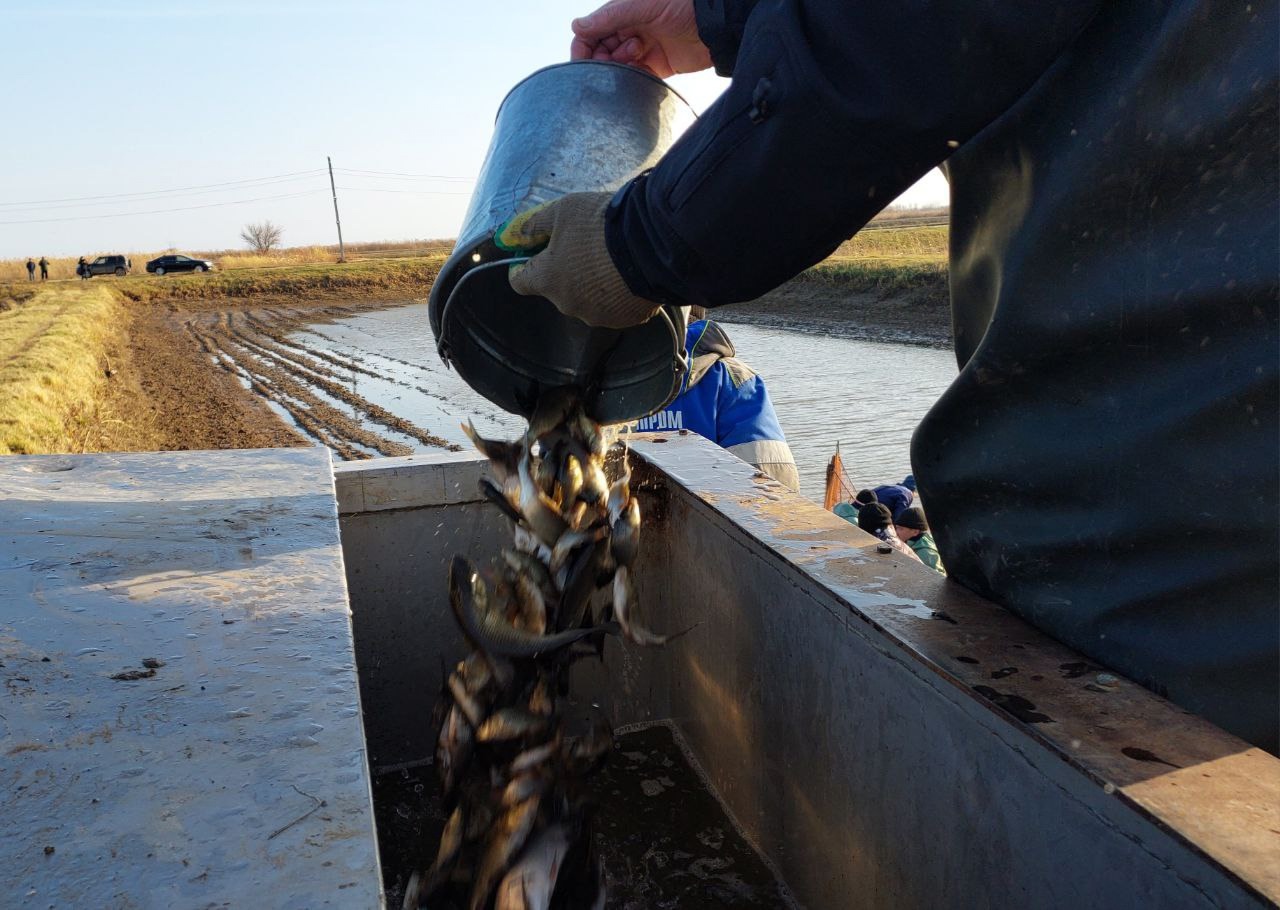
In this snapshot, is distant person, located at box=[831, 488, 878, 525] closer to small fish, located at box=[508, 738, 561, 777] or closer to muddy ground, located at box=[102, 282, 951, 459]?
small fish, located at box=[508, 738, 561, 777]

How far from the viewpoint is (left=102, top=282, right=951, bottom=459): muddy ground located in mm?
12820

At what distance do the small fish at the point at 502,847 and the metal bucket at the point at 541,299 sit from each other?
106 centimetres

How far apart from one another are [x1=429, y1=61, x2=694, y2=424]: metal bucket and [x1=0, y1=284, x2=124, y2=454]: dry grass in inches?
341

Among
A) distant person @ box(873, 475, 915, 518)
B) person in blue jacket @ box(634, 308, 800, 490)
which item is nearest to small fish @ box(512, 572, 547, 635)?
person in blue jacket @ box(634, 308, 800, 490)

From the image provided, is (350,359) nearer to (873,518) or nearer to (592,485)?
(873,518)

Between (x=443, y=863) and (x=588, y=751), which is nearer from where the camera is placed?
(x=443, y=863)

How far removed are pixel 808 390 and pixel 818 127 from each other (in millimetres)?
14335

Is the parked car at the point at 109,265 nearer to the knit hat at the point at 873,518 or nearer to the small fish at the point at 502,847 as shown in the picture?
the knit hat at the point at 873,518

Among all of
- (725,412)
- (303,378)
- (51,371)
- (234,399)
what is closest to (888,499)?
(725,412)

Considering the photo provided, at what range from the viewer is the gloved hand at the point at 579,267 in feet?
5.88

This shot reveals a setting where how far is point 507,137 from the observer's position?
2.56 metres

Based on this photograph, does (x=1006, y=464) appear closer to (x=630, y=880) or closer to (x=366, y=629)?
(x=630, y=880)

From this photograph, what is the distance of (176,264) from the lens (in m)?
48.3

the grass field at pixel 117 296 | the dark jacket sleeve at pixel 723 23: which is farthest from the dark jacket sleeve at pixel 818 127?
the grass field at pixel 117 296
